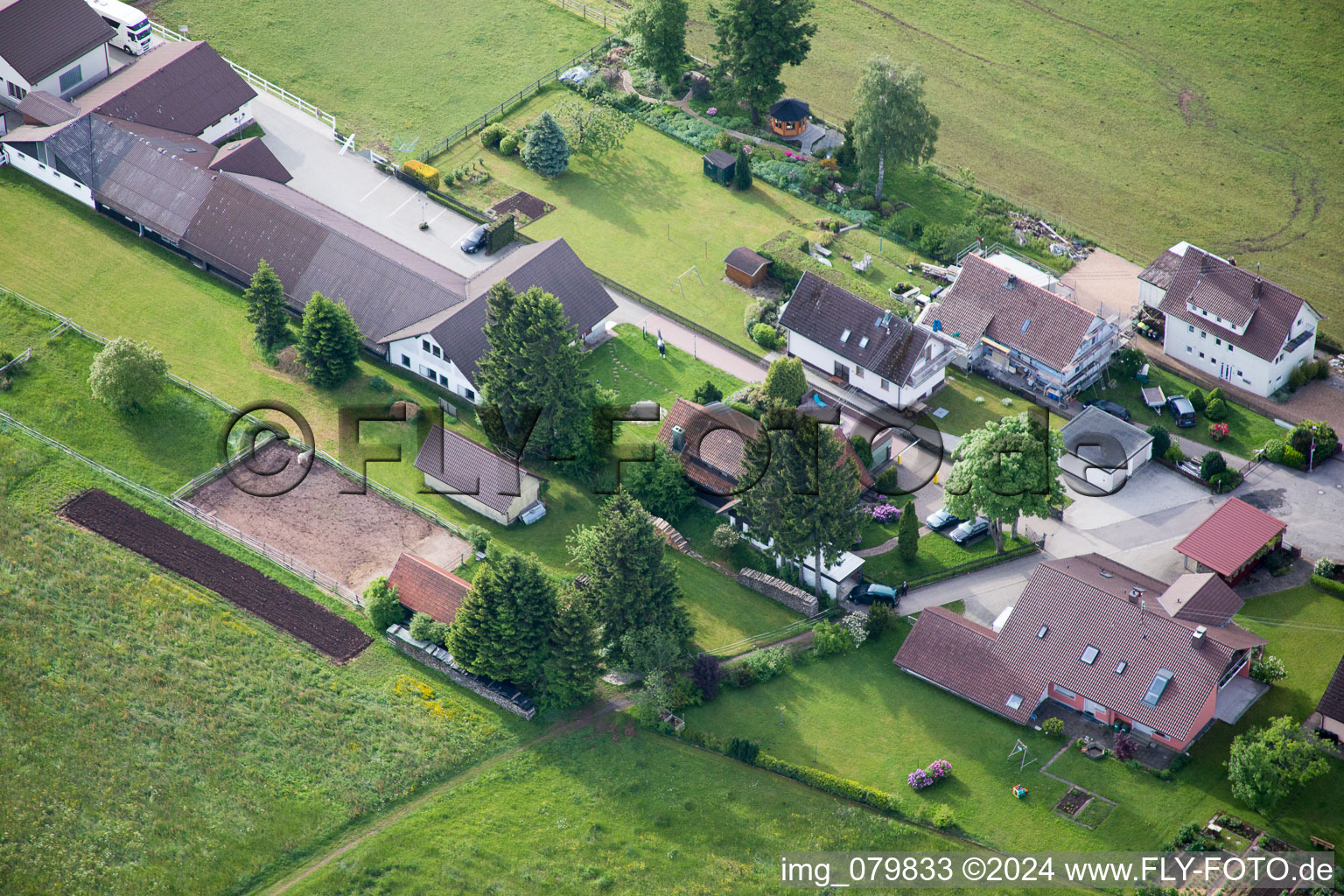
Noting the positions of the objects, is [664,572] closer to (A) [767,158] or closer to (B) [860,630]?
(B) [860,630]

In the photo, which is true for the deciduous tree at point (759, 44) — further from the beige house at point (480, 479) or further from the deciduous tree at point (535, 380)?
the beige house at point (480, 479)

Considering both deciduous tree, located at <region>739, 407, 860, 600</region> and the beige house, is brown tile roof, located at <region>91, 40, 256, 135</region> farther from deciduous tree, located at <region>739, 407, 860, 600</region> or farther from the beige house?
deciduous tree, located at <region>739, 407, 860, 600</region>

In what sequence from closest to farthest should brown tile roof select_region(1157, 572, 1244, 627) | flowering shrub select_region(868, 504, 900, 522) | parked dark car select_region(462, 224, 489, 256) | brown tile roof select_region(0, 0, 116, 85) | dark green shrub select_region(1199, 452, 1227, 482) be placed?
1. brown tile roof select_region(1157, 572, 1244, 627)
2. flowering shrub select_region(868, 504, 900, 522)
3. dark green shrub select_region(1199, 452, 1227, 482)
4. parked dark car select_region(462, 224, 489, 256)
5. brown tile roof select_region(0, 0, 116, 85)

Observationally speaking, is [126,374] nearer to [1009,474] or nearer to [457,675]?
[457,675]

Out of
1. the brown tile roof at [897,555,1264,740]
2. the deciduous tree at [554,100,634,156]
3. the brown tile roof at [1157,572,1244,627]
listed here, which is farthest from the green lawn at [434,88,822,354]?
the brown tile roof at [1157,572,1244,627]

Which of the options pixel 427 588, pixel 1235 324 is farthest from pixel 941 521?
pixel 427 588

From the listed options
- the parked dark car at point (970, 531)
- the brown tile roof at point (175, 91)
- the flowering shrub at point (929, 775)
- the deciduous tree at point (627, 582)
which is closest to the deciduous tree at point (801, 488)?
the deciduous tree at point (627, 582)
